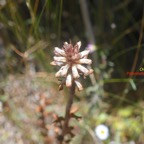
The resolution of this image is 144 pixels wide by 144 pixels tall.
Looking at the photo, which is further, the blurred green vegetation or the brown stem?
the blurred green vegetation

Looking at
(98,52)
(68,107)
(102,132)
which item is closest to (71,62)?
(68,107)

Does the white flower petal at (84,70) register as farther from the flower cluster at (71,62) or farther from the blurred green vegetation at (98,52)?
the blurred green vegetation at (98,52)

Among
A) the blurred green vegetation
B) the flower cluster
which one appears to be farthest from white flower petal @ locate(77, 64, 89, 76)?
the blurred green vegetation

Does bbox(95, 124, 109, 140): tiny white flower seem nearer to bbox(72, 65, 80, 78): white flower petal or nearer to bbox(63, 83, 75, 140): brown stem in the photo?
bbox(63, 83, 75, 140): brown stem

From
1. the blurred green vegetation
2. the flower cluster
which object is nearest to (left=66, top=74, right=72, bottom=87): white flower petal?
the flower cluster

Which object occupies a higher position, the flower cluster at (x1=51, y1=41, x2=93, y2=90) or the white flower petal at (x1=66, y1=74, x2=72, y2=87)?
the flower cluster at (x1=51, y1=41, x2=93, y2=90)

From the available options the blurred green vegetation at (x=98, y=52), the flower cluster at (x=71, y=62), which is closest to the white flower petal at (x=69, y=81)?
the flower cluster at (x=71, y=62)

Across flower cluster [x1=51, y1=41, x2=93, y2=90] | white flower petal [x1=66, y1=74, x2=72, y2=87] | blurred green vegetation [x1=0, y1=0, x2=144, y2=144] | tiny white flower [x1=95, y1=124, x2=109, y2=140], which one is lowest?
tiny white flower [x1=95, y1=124, x2=109, y2=140]
